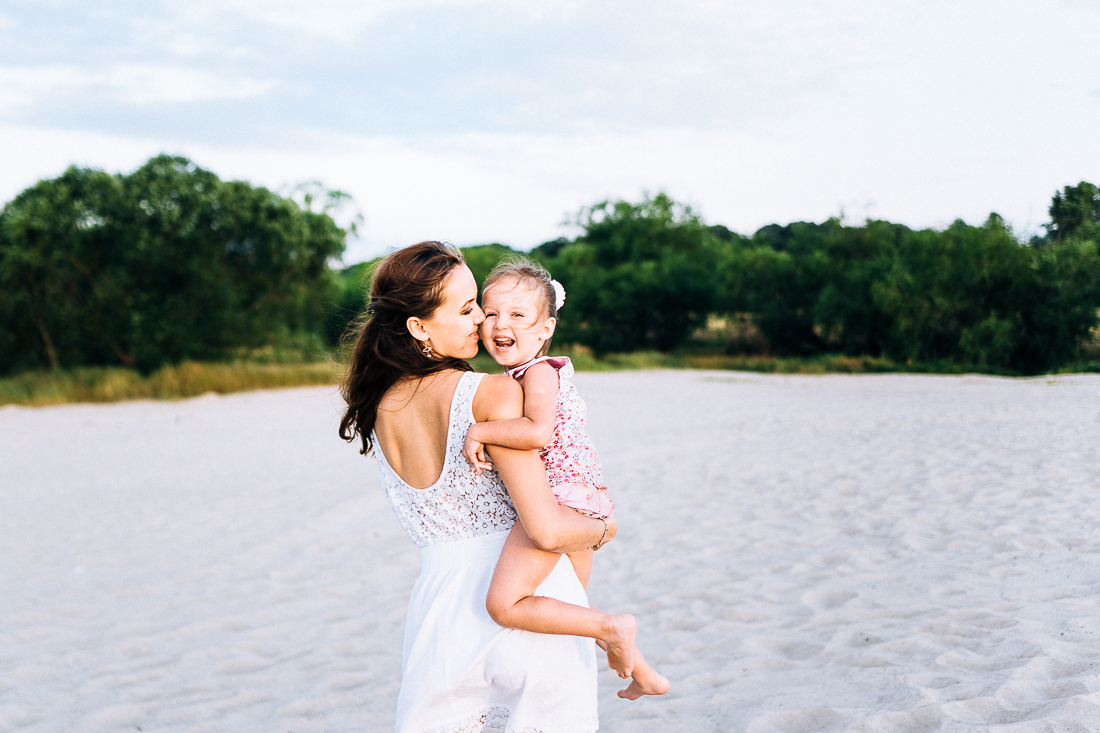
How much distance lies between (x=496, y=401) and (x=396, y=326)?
313 millimetres

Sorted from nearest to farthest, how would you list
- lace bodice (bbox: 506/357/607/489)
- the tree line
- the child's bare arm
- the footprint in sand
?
the child's bare arm → lace bodice (bbox: 506/357/607/489) → the footprint in sand → the tree line

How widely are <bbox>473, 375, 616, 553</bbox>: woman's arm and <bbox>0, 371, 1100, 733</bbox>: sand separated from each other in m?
1.65

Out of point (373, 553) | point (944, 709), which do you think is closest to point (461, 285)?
point (944, 709)

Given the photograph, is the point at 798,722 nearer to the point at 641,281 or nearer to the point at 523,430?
the point at 523,430

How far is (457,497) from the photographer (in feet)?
6.11

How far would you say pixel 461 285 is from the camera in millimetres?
1869

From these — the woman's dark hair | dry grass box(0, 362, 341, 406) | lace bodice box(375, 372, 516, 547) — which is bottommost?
dry grass box(0, 362, 341, 406)

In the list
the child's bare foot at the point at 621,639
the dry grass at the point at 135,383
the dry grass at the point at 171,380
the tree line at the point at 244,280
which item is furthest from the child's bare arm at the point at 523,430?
the dry grass at the point at 135,383

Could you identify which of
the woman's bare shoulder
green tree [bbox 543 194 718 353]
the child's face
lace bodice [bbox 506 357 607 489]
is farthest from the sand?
green tree [bbox 543 194 718 353]

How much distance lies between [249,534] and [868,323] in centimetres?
1989

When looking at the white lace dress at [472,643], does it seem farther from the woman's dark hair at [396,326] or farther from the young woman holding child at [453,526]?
the woman's dark hair at [396,326]

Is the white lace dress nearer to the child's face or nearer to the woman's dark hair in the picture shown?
the woman's dark hair

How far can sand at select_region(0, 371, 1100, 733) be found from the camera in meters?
3.26

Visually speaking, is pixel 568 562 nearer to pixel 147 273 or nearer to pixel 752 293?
pixel 147 273
